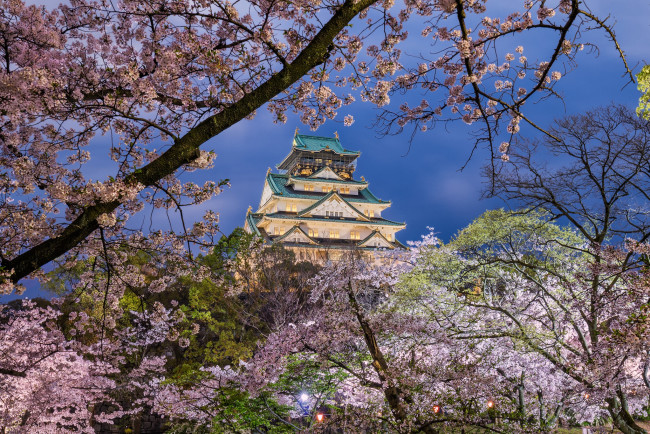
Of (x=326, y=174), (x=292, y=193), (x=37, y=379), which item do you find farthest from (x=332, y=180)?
(x=37, y=379)

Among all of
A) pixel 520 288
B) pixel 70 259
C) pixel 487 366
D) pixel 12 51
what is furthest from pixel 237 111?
pixel 520 288

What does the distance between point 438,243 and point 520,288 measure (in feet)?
21.5

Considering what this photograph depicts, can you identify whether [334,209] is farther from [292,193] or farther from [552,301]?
[552,301]

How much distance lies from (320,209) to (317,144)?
12344 millimetres

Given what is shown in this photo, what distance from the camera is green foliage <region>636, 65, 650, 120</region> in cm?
462

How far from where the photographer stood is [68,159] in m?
5.50

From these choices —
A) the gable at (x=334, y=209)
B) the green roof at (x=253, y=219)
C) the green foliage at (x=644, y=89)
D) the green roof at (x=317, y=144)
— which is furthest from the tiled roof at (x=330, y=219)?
the green foliage at (x=644, y=89)

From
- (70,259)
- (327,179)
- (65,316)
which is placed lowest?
(70,259)

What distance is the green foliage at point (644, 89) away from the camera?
462cm

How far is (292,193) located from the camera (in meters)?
47.5

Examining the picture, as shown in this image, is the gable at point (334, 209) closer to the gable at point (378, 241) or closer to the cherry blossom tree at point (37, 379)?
the gable at point (378, 241)

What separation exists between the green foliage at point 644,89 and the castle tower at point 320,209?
34077 millimetres

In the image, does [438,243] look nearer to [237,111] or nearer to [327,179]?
[237,111]

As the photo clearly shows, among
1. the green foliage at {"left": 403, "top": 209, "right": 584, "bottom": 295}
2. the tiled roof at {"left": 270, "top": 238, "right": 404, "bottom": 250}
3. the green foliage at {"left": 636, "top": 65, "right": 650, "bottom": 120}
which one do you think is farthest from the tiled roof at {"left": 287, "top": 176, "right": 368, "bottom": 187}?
the green foliage at {"left": 636, "top": 65, "right": 650, "bottom": 120}
